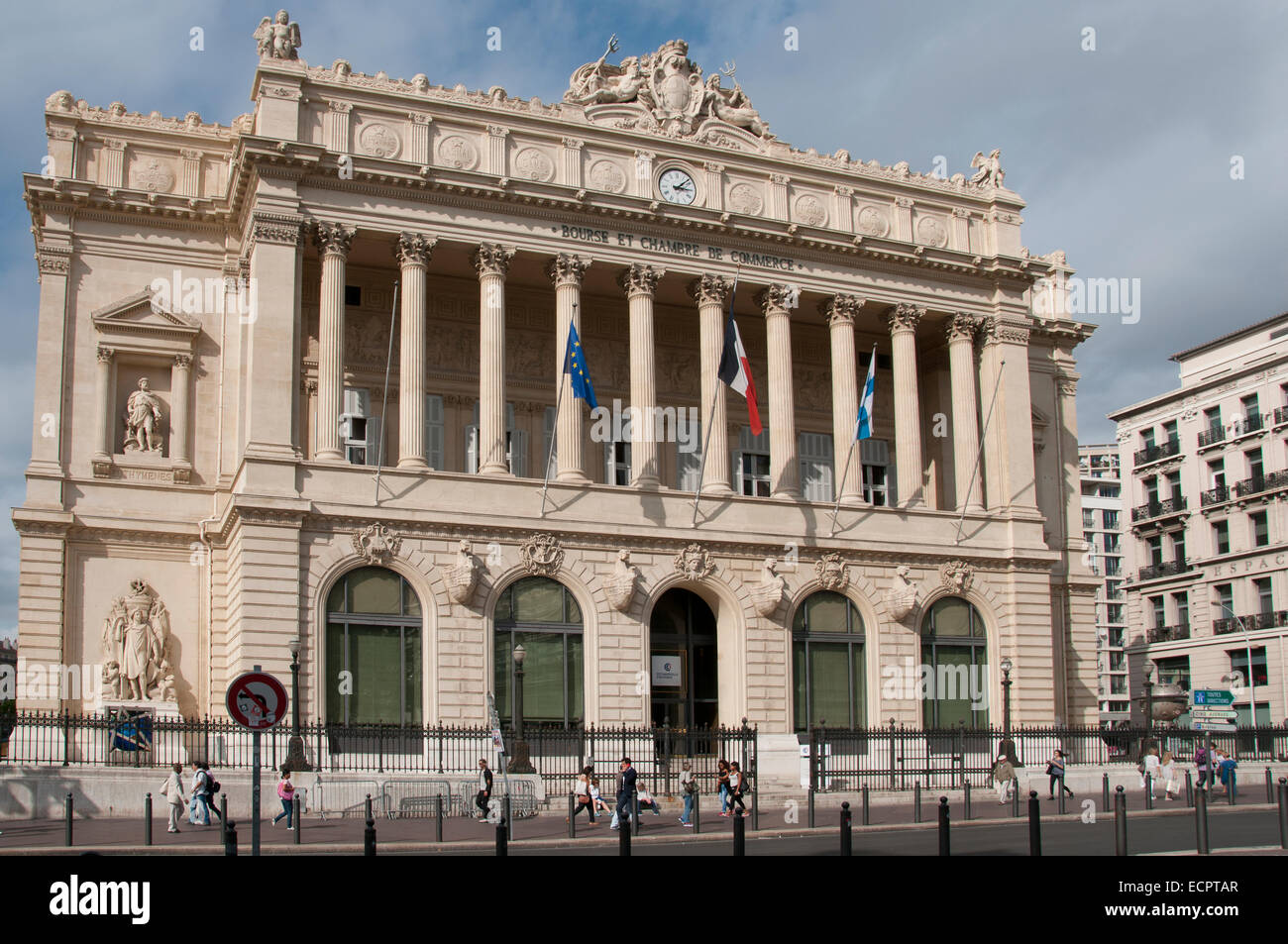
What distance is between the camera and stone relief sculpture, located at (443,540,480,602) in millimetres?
40750

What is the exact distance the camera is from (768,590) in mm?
44469

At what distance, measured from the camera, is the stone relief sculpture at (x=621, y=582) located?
140 ft

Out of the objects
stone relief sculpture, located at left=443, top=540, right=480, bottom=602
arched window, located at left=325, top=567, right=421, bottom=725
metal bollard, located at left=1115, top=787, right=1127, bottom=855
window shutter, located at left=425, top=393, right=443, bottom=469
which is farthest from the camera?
window shutter, located at left=425, top=393, right=443, bottom=469

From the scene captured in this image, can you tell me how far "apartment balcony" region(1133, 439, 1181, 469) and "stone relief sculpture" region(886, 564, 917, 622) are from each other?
1380 inches

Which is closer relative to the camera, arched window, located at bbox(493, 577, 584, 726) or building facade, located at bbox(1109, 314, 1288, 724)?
arched window, located at bbox(493, 577, 584, 726)

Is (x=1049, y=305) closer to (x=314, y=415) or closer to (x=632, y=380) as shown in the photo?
(x=632, y=380)

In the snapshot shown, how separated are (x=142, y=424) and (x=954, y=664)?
27576 mm

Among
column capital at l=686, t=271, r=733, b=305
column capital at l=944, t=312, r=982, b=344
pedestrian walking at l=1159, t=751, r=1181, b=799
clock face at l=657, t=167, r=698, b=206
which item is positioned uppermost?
clock face at l=657, t=167, r=698, b=206

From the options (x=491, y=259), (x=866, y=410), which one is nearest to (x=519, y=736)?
(x=491, y=259)

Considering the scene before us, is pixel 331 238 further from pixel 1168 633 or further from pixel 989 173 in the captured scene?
pixel 1168 633

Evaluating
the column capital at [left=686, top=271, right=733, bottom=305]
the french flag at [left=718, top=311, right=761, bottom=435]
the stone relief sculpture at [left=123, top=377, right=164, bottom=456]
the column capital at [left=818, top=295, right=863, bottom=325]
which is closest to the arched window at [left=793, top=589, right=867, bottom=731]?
the french flag at [left=718, top=311, right=761, bottom=435]

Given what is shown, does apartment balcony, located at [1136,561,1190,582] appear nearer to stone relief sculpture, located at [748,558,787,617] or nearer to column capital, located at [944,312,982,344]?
column capital, located at [944,312,982,344]

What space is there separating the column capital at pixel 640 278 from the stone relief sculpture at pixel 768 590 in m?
9.61

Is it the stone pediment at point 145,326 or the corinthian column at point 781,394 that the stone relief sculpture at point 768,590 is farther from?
the stone pediment at point 145,326
